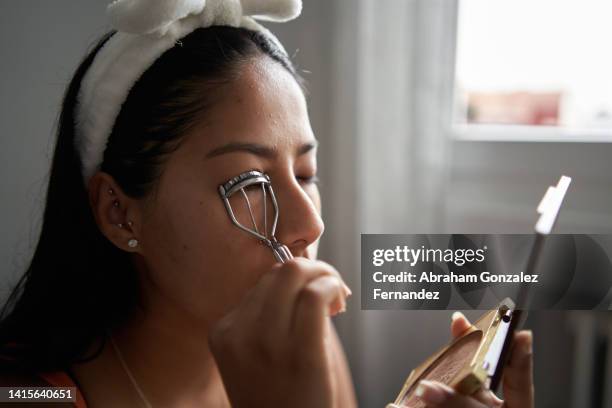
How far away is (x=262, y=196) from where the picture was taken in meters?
0.59

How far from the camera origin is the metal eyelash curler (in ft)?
1.89

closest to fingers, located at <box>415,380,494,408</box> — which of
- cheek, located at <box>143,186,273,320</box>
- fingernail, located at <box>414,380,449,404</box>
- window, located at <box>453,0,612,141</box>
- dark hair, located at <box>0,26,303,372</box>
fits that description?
fingernail, located at <box>414,380,449,404</box>

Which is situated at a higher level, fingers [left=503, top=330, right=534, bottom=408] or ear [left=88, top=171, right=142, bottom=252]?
ear [left=88, top=171, right=142, bottom=252]

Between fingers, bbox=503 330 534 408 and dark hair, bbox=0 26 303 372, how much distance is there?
1.35 feet

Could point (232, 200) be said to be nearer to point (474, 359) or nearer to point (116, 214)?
point (116, 214)

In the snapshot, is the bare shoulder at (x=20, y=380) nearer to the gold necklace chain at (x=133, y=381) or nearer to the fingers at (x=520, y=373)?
the gold necklace chain at (x=133, y=381)

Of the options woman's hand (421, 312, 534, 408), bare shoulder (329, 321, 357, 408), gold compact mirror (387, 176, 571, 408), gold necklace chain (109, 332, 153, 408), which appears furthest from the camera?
bare shoulder (329, 321, 357, 408)

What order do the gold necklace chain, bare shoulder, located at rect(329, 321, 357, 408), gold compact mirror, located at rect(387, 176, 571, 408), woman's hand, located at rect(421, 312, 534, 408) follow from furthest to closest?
bare shoulder, located at rect(329, 321, 357, 408) → the gold necklace chain → woman's hand, located at rect(421, 312, 534, 408) → gold compact mirror, located at rect(387, 176, 571, 408)

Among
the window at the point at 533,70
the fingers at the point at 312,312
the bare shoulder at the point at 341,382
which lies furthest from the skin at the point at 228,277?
the window at the point at 533,70

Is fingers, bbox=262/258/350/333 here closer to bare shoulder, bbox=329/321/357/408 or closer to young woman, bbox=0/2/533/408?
young woman, bbox=0/2/533/408

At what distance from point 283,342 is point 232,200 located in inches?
7.1

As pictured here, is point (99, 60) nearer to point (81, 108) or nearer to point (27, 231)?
point (81, 108)

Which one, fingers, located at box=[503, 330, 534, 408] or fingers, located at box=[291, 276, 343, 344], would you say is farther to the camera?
fingers, located at box=[503, 330, 534, 408]

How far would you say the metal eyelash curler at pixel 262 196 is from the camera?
Answer: 575mm
